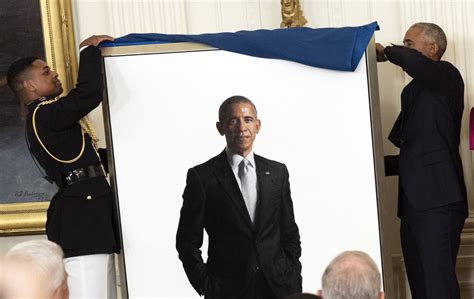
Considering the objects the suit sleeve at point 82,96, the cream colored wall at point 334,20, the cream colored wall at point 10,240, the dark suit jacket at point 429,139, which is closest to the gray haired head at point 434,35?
the dark suit jacket at point 429,139

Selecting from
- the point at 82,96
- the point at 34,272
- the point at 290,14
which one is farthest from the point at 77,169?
the point at 34,272

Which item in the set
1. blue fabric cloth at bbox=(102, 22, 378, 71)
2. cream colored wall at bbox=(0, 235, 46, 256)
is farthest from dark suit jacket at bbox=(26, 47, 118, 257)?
cream colored wall at bbox=(0, 235, 46, 256)

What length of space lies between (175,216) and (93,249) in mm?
465

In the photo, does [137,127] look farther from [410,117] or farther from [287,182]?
[410,117]

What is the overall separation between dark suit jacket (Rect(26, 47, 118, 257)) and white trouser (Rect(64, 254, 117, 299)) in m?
0.05

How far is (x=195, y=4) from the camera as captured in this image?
6797 mm

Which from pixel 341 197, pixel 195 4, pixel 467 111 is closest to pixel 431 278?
pixel 341 197

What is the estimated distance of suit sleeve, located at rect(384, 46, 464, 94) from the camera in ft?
18.8

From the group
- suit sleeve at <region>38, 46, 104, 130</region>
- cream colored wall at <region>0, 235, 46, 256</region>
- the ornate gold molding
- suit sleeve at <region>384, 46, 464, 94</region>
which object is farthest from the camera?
cream colored wall at <region>0, 235, 46, 256</region>

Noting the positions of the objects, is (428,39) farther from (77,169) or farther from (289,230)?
(77,169)

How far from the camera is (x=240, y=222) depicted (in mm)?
5422

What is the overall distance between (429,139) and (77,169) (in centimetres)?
200

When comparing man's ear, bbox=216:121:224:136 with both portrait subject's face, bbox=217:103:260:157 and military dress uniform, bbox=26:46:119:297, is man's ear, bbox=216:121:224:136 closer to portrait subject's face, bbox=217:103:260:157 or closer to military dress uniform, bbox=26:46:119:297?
portrait subject's face, bbox=217:103:260:157

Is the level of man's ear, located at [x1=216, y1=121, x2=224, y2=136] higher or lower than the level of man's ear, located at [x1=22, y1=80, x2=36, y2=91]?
lower
